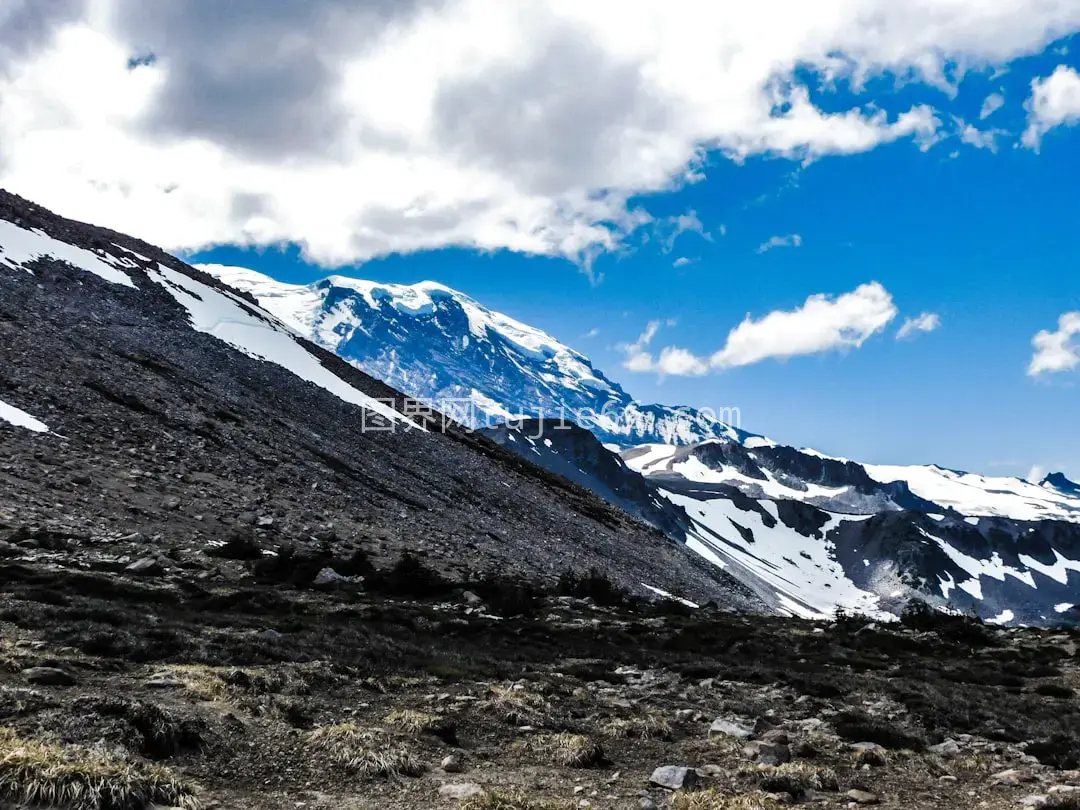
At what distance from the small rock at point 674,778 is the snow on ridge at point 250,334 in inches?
2629

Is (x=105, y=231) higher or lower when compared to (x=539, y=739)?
higher

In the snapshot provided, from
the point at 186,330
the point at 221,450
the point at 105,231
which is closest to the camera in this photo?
the point at 221,450

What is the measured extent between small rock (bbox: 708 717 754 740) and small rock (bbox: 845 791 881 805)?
2.99 metres

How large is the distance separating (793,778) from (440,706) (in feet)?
21.1

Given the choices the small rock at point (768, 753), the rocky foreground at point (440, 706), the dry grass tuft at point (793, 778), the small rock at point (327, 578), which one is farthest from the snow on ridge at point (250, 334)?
the dry grass tuft at point (793, 778)

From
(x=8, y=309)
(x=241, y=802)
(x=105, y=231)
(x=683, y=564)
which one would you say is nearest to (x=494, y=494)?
(x=683, y=564)

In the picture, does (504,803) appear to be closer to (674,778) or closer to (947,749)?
(674,778)

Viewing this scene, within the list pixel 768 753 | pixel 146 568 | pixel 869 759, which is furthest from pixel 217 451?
pixel 869 759

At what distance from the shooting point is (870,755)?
43.3 ft

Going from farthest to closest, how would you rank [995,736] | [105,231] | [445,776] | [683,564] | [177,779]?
[105,231] → [683,564] → [995,736] → [445,776] → [177,779]

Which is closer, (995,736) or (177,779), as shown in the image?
(177,779)

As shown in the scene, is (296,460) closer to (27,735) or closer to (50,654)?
(50,654)

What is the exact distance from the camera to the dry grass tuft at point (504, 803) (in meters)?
9.05

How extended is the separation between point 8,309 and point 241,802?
2108 inches
